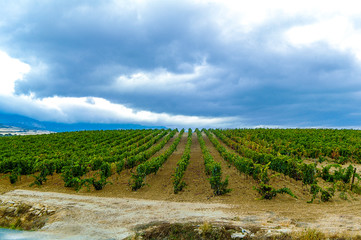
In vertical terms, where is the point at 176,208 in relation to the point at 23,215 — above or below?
above

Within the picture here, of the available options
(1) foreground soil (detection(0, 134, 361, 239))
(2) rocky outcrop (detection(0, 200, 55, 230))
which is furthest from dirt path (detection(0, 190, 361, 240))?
(2) rocky outcrop (detection(0, 200, 55, 230))

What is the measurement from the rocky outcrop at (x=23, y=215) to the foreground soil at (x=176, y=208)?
0.47 m

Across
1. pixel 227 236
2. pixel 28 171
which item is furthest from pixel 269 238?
pixel 28 171

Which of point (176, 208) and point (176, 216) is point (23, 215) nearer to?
point (176, 208)

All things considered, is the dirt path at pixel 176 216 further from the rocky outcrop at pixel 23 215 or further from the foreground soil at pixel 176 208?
the rocky outcrop at pixel 23 215

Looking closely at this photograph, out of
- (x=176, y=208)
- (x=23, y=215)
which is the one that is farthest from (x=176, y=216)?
(x=23, y=215)

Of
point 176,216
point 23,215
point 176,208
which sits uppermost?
point 176,216

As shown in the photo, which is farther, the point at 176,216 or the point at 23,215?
the point at 23,215

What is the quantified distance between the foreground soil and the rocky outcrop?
47 centimetres

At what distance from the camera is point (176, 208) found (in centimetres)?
1106

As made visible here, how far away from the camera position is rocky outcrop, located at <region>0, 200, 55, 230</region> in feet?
34.1

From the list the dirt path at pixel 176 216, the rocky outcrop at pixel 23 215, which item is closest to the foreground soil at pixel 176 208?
the dirt path at pixel 176 216

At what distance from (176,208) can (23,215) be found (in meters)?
8.05

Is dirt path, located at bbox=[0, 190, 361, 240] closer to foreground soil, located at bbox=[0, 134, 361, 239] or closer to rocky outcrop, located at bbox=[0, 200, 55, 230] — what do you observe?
foreground soil, located at bbox=[0, 134, 361, 239]
